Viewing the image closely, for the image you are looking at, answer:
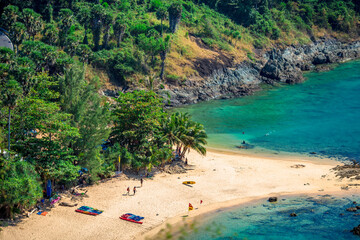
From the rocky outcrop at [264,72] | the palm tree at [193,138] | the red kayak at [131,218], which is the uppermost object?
the rocky outcrop at [264,72]

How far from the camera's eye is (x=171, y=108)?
96.3 m

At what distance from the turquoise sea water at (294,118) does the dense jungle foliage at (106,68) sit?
11.6 m

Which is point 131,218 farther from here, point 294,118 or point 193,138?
point 294,118

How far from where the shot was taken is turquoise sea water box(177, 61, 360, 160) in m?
73.6

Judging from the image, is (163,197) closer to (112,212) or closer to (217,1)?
(112,212)

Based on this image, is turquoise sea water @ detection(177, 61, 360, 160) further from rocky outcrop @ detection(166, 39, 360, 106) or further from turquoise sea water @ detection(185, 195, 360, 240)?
turquoise sea water @ detection(185, 195, 360, 240)

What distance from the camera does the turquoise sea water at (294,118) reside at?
241 ft

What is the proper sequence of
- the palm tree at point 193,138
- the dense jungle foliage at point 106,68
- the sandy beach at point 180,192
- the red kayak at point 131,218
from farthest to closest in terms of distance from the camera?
the palm tree at point 193,138
the dense jungle foliage at point 106,68
the red kayak at point 131,218
the sandy beach at point 180,192

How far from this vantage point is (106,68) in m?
94.9

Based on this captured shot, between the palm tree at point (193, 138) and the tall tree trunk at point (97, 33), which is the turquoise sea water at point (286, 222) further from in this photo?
the tall tree trunk at point (97, 33)

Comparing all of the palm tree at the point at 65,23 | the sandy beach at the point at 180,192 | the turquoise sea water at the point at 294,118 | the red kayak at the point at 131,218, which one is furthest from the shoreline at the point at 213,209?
the palm tree at the point at 65,23

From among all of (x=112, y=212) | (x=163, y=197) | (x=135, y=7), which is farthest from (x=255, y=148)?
(x=135, y=7)

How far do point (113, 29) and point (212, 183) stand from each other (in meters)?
58.8

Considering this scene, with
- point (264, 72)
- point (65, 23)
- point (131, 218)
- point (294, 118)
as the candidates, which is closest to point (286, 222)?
point (131, 218)
